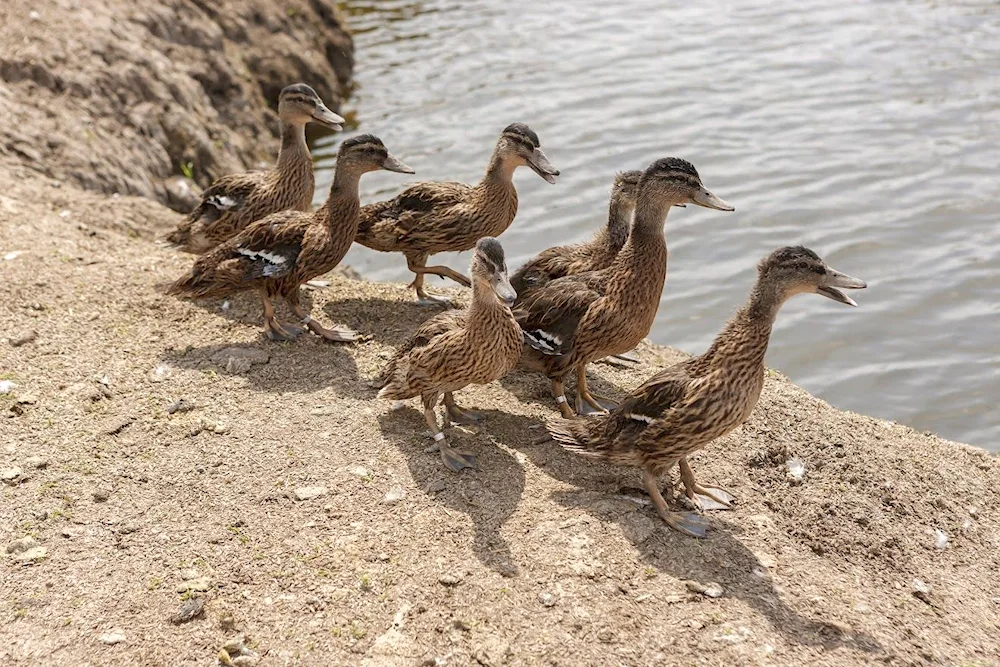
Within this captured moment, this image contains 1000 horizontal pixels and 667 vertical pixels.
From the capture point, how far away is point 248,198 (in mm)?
8352

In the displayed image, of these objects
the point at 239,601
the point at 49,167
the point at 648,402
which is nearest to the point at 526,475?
the point at 648,402

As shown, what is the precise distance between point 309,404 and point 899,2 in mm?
13806

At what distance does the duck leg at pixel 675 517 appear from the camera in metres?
5.41

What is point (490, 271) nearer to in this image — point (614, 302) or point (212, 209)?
point (614, 302)

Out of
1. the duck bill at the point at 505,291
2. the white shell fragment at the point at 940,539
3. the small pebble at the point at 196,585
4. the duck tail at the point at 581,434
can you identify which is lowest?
the white shell fragment at the point at 940,539

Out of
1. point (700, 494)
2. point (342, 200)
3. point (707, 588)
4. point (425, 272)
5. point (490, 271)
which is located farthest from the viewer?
point (425, 272)

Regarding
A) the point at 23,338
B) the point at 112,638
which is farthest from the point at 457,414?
the point at 23,338

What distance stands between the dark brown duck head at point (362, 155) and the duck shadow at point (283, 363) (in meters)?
1.42

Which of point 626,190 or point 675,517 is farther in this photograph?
point 626,190

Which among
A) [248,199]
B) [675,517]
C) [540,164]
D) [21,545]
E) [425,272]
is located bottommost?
[21,545]

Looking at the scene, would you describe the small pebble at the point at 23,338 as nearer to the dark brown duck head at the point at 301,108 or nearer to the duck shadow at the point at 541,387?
the dark brown duck head at the point at 301,108

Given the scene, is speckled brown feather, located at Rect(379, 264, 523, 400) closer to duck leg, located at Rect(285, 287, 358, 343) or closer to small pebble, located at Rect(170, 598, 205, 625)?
duck leg, located at Rect(285, 287, 358, 343)

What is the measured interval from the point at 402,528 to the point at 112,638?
151 centimetres

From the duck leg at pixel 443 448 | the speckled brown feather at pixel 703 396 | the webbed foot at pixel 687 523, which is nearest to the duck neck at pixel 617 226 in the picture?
the speckled brown feather at pixel 703 396
